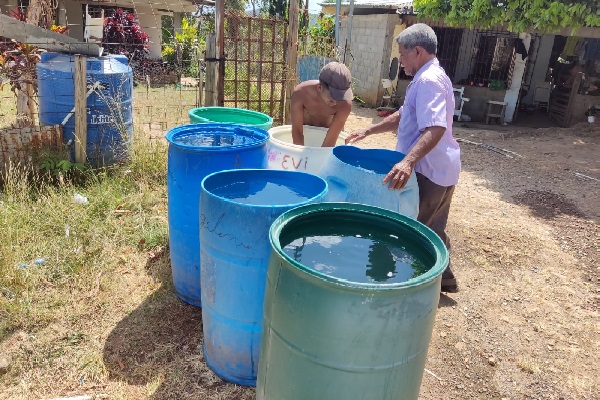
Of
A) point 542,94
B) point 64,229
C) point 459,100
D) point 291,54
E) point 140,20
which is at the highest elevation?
point 140,20

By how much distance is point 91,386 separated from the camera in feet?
7.75

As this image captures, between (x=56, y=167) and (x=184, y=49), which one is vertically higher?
(x=184, y=49)

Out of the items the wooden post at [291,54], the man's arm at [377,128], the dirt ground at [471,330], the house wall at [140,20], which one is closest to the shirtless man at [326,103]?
the man's arm at [377,128]

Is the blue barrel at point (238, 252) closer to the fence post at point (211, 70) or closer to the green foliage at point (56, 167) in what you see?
the green foliage at point (56, 167)

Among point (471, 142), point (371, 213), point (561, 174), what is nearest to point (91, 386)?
point (371, 213)

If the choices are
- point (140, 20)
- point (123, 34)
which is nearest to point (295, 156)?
point (123, 34)

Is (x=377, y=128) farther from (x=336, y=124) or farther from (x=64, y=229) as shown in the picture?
(x=64, y=229)

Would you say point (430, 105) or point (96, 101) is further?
point (96, 101)

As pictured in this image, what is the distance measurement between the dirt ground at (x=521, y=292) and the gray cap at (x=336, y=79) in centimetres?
171

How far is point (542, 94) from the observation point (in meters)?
13.3

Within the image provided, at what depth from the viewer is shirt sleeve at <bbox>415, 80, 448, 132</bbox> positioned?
2.61 metres

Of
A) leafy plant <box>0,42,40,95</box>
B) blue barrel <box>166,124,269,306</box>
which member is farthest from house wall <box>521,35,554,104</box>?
blue barrel <box>166,124,269,306</box>

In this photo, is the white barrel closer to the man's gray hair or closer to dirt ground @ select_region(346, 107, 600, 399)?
the man's gray hair

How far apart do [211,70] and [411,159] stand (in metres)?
3.54
